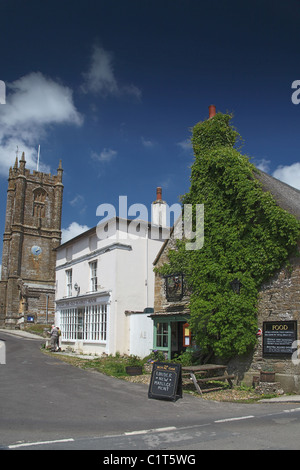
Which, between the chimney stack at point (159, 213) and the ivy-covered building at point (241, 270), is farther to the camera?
the chimney stack at point (159, 213)

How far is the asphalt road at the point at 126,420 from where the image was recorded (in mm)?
6129

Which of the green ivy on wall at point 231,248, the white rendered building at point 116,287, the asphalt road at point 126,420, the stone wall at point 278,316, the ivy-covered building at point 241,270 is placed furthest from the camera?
the white rendered building at point 116,287

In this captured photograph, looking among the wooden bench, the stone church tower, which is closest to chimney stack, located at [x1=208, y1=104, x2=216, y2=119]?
the wooden bench

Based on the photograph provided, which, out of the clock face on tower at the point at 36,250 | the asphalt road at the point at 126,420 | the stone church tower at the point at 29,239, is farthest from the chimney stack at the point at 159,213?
the clock face on tower at the point at 36,250

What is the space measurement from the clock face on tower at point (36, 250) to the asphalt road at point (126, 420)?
56.9 metres

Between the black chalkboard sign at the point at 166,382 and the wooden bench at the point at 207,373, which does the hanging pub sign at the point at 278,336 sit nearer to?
the wooden bench at the point at 207,373

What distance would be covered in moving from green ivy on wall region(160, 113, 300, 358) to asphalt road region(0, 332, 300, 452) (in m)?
2.76

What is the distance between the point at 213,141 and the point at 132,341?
414 inches

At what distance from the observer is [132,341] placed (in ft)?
65.8

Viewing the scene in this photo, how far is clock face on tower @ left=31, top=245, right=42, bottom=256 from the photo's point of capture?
6744 cm

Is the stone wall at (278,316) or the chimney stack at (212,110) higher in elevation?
the chimney stack at (212,110)

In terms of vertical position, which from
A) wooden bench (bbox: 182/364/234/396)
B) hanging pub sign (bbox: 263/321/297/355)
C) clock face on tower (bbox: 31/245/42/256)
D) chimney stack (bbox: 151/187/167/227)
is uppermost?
clock face on tower (bbox: 31/245/42/256)

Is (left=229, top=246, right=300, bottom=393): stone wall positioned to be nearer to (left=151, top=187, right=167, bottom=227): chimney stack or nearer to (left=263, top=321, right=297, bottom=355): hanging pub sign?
(left=263, top=321, right=297, bottom=355): hanging pub sign

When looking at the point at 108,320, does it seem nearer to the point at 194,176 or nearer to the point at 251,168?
the point at 194,176
